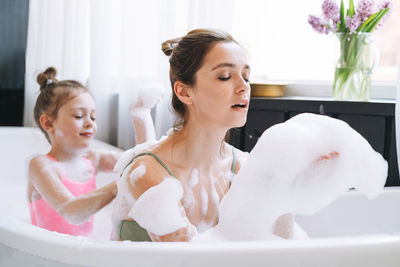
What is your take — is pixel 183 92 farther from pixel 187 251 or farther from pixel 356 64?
pixel 356 64

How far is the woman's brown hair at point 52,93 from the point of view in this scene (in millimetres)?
1830

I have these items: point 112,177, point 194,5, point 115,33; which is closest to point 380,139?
point 194,5

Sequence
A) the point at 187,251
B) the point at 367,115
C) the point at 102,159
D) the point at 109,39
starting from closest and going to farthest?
the point at 187,251 → the point at 367,115 → the point at 102,159 → the point at 109,39

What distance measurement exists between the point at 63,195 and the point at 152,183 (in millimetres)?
517

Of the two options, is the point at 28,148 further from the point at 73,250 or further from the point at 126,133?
the point at 73,250

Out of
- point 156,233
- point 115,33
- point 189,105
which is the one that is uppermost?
point 115,33

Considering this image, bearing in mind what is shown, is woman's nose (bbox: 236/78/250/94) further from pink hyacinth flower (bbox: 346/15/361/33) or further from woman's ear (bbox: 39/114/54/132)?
woman's ear (bbox: 39/114/54/132)

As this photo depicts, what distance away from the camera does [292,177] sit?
1092 mm

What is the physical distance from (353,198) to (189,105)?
23.8 inches

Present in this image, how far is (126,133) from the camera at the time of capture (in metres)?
2.51

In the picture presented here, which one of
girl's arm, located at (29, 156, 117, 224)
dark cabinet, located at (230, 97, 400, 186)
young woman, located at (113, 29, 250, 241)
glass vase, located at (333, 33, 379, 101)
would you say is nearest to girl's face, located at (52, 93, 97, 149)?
girl's arm, located at (29, 156, 117, 224)

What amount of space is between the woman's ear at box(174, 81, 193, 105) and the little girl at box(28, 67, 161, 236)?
44 cm

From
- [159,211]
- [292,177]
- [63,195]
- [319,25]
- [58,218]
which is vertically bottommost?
[58,218]

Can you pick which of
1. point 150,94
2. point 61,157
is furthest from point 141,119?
point 61,157
